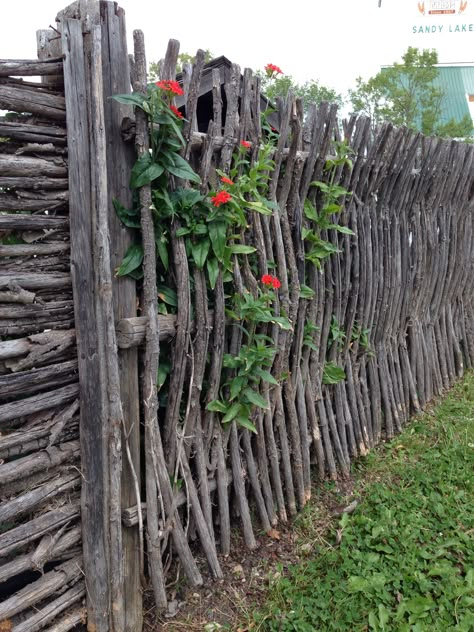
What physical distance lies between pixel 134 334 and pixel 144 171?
65 cm

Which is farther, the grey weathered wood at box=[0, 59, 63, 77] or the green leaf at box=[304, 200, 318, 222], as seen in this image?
the green leaf at box=[304, 200, 318, 222]

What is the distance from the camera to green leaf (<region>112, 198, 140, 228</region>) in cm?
197

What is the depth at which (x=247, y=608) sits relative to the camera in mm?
2350

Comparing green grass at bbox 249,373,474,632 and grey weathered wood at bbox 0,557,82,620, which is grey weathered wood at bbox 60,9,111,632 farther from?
green grass at bbox 249,373,474,632

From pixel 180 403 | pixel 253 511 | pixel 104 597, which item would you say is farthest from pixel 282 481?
pixel 104 597

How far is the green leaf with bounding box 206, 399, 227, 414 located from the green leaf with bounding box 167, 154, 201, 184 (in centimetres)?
102

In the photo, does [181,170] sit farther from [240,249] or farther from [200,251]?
[240,249]

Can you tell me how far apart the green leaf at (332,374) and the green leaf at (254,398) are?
85 cm

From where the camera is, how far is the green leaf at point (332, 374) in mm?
3227

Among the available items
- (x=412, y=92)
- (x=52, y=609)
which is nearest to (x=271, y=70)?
(x=52, y=609)

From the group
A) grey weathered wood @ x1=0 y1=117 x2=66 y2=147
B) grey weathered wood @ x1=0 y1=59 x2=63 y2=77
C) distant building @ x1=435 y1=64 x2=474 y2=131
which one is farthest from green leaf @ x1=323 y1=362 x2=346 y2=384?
distant building @ x1=435 y1=64 x2=474 y2=131

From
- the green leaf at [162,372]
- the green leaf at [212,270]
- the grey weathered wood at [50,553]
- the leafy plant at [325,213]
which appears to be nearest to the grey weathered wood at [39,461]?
the grey weathered wood at [50,553]

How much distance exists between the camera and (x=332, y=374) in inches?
128

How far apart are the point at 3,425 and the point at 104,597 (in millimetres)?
851
